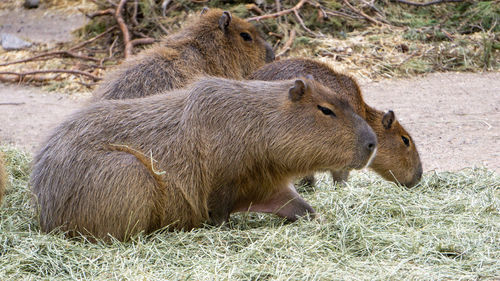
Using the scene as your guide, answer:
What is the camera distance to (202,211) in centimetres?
430

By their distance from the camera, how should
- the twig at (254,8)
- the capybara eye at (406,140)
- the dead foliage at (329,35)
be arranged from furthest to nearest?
the twig at (254,8), the dead foliage at (329,35), the capybara eye at (406,140)

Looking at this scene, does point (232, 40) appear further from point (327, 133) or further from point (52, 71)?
point (52, 71)

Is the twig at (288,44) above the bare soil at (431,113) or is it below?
A: above

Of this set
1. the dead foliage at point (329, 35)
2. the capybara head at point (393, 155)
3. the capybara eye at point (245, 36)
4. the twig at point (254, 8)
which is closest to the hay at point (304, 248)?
the capybara head at point (393, 155)

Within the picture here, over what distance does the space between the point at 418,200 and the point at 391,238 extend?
980 millimetres

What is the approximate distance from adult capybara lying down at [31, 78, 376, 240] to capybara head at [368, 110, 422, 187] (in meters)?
1.15

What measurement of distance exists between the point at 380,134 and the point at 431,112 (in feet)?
8.76

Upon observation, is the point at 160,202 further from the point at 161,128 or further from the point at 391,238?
the point at 391,238

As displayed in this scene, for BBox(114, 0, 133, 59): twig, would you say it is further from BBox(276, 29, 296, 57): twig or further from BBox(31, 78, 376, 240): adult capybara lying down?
BBox(31, 78, 376, 240): adult capybara lying down

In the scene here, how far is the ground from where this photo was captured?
6410 mm

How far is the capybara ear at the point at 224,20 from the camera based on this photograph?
6.14 metres

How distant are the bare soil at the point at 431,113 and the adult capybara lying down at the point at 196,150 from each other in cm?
162

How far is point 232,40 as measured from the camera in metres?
6.19

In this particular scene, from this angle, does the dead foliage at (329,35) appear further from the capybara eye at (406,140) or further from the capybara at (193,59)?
Result: the capybara eye at (406,140)
